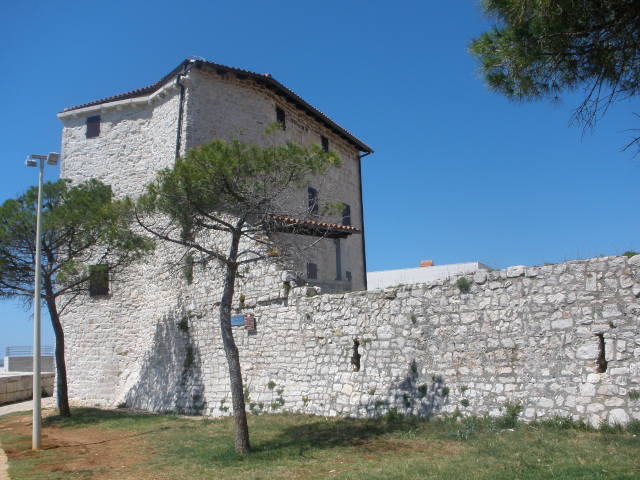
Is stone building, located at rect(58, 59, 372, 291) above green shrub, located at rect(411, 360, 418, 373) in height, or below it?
above

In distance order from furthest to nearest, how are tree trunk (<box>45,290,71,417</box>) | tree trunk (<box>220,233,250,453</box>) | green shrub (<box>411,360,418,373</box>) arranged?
tree trunk (<box>45,290,71,417</box>), green shrub (<box>411,360,418,373</box>), tree trunk (<box>220,233,250,453</box>)

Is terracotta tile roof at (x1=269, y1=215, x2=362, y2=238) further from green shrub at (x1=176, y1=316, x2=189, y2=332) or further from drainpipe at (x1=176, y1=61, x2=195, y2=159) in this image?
drainpipe at (x1=176, y1=61, x2=195, y2=159)

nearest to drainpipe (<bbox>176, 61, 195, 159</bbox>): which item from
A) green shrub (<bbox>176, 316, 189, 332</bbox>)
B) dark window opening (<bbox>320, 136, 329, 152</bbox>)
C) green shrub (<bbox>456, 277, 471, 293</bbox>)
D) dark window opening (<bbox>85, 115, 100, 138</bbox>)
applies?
dark window opening (<bbox>85, 115, 100, 138</bbox>)

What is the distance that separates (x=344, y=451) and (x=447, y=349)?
9.41 feet

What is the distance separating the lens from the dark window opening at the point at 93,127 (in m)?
21.6

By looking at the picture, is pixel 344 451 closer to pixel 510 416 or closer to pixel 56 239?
pixel 510 416

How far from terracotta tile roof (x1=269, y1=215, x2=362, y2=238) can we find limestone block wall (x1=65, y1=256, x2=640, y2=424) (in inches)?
68.0

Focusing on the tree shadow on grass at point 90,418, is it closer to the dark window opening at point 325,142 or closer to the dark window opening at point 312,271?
the dark window opening at point 312,271

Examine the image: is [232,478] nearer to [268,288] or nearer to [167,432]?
[167,432]

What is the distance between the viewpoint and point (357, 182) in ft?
83.3

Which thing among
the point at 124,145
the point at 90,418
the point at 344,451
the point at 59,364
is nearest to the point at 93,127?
the point at 124,145

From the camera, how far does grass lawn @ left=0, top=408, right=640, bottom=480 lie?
6742mm

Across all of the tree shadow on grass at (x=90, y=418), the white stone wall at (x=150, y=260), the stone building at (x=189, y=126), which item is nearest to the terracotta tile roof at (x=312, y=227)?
the stone building at (x=189, y=126)

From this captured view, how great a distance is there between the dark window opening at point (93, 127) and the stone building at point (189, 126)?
0.14ft
